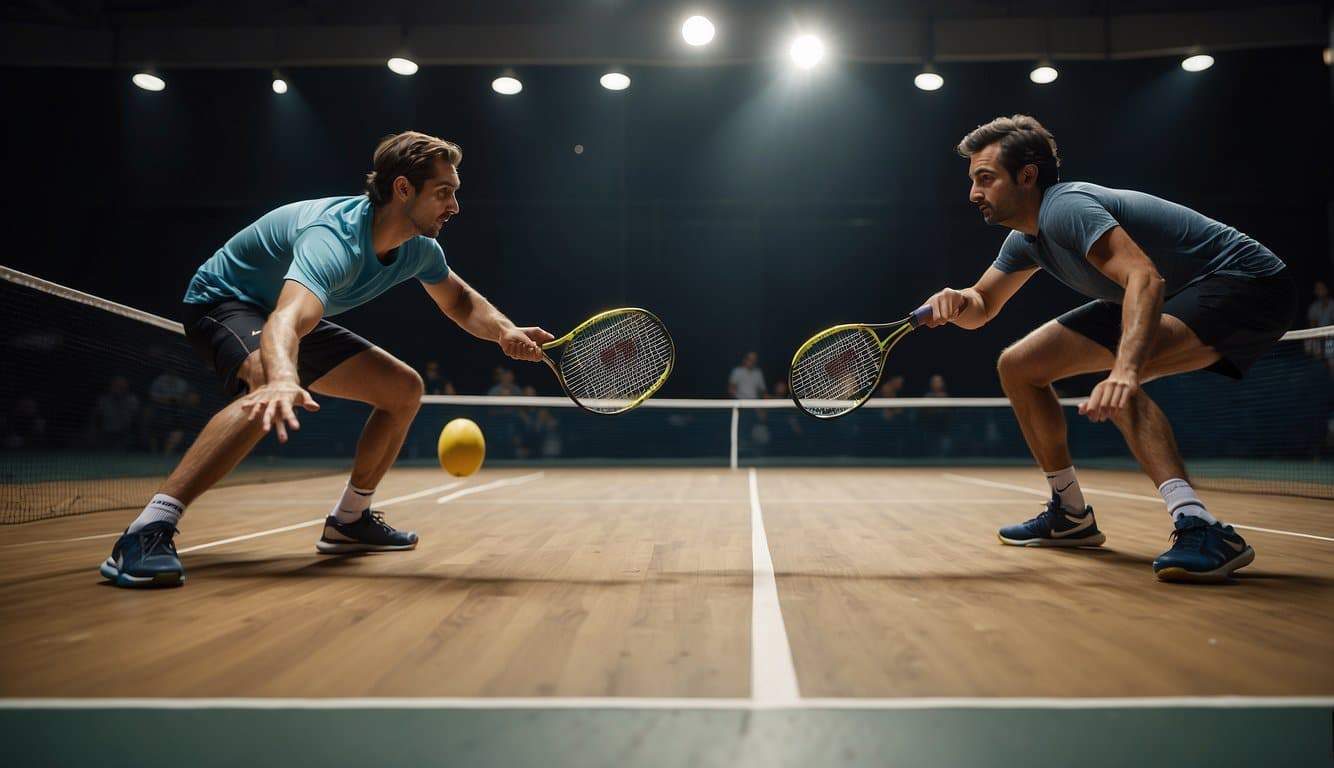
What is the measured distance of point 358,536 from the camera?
10.2 ft

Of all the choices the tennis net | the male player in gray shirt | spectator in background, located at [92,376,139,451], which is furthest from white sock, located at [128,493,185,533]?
spectator in background, located at [92,376,139,451]

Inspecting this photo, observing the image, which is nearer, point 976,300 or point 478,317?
point 976,300

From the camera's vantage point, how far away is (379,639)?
1.74 meters

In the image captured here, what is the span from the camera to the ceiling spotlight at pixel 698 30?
31.7 ft

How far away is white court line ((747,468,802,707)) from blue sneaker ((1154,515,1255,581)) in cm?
111

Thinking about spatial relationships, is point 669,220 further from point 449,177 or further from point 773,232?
point 449,177

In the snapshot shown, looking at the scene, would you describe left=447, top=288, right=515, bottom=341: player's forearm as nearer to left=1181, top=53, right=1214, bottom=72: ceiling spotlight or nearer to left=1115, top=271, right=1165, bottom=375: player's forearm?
left=1115, top=271, right=1165, bottom=375: player's forearm

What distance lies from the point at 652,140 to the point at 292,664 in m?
12.7

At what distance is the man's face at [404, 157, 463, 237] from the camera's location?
273 centimetres

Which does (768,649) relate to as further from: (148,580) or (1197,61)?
(1197,61)

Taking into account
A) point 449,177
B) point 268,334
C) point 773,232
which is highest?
point 773,232

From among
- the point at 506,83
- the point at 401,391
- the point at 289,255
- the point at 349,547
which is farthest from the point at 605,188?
the point at 289,255

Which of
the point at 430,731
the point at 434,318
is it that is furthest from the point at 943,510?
the point at 434,318

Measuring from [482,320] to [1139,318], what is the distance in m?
2.20
